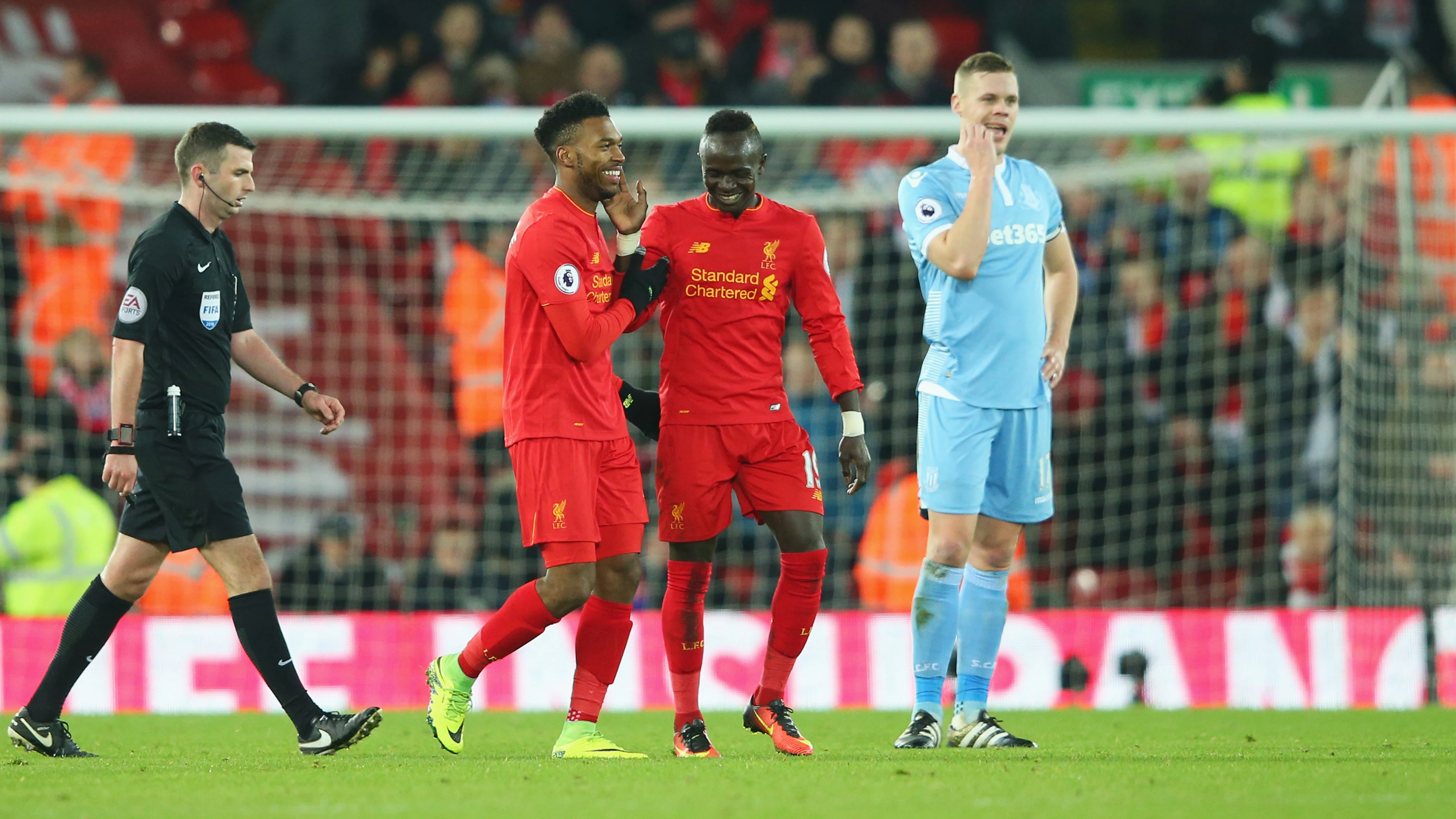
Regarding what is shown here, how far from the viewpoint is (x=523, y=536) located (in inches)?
199

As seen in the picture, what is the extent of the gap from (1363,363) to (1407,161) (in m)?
1.12

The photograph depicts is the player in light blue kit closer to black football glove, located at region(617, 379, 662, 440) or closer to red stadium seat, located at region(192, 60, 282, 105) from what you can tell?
black football glove, located at region(617, 379, 662, 440)

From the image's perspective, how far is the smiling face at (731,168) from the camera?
5.28 m

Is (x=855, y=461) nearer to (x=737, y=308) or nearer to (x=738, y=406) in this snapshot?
(x=738, y=406)

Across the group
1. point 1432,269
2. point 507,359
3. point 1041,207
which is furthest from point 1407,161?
point 507,359

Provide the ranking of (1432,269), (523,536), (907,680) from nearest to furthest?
(523,536) → (907,680) → (1432,269)

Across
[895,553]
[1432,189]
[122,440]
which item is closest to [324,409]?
[122,440]

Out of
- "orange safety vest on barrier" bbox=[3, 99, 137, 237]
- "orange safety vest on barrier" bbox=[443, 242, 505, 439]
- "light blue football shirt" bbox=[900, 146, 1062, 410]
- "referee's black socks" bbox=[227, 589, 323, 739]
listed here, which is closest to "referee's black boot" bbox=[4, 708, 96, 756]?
"referee's black socks" bbox=[227, 589, 323, 739]

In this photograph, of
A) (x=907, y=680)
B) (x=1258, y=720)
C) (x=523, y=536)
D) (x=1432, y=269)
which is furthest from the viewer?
(x=1432, y=269)

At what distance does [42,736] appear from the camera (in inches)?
216

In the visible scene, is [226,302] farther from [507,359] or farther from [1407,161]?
[1407,161]

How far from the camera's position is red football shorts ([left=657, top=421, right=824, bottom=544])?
5.34m

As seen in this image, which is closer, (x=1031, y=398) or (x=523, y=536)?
(x=523, y=536)

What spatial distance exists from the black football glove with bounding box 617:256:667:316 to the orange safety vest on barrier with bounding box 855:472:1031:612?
4.01 metres
